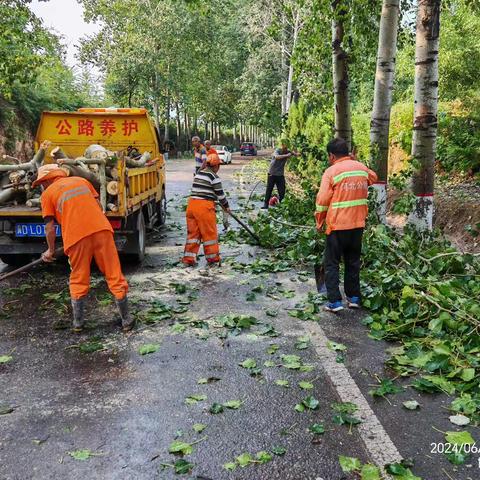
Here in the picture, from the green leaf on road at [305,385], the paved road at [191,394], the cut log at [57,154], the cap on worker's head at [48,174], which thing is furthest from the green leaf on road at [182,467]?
the cut log at [57,154]

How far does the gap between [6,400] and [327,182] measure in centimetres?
368

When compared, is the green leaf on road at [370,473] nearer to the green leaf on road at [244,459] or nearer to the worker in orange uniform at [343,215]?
the green leaf on road at [244,459]

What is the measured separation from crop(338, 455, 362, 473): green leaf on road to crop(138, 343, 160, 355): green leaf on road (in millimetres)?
2151

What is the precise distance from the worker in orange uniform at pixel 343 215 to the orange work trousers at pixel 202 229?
7.64 ft

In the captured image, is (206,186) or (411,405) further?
(206,186)

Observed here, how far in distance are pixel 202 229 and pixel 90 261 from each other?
269cm

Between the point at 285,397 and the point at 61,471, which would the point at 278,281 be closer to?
the point at 285,397

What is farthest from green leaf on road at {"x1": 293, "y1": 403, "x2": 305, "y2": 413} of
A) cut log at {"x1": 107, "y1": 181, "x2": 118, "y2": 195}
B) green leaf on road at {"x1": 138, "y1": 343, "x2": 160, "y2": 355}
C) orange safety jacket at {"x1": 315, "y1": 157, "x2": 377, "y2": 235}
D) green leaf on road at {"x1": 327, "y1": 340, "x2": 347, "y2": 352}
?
cut log at {"x1": 107, "y1": 181, "x2": 118, "y2": 195}

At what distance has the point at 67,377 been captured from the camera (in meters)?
4.08

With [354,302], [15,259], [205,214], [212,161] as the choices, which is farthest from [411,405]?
[15,259]

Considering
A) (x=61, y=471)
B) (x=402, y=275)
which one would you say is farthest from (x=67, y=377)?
(x=402, y=275)

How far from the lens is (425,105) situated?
7.03 m

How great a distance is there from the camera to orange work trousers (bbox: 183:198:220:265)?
7.56 metres
